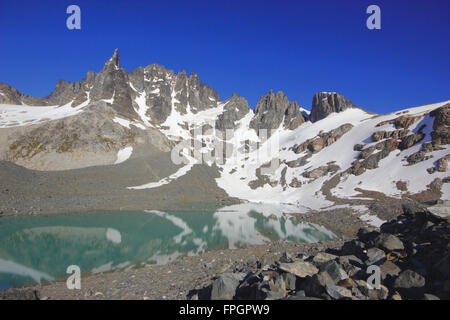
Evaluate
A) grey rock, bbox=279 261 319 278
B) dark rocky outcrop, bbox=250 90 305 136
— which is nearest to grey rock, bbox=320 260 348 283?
grey rock, bbox=279 261 319 278

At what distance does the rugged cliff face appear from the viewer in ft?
226

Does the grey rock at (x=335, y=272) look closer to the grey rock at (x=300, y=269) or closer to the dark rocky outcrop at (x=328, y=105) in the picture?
the grey rock at (x=300, y=269)

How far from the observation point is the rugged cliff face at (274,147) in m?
69.0

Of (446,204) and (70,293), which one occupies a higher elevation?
(446,204)

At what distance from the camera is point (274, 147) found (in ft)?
455

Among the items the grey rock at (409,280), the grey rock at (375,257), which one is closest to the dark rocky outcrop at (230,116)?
the grey rock at (375,257)

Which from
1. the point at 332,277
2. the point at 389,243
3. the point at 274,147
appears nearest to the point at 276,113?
the point at 274,147

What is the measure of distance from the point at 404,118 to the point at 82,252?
10577 centimetres

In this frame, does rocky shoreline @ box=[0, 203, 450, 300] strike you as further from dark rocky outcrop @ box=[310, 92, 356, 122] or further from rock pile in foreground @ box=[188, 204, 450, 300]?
dark rocky outcrop @ box=[310, 92, 356, 122]

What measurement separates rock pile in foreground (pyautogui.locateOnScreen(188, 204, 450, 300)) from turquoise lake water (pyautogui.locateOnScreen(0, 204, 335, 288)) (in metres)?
16.5

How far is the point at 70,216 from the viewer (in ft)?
156

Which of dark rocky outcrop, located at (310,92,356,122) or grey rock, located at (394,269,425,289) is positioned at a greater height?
dark rocky outcrop, located at (310,92,356,122)
